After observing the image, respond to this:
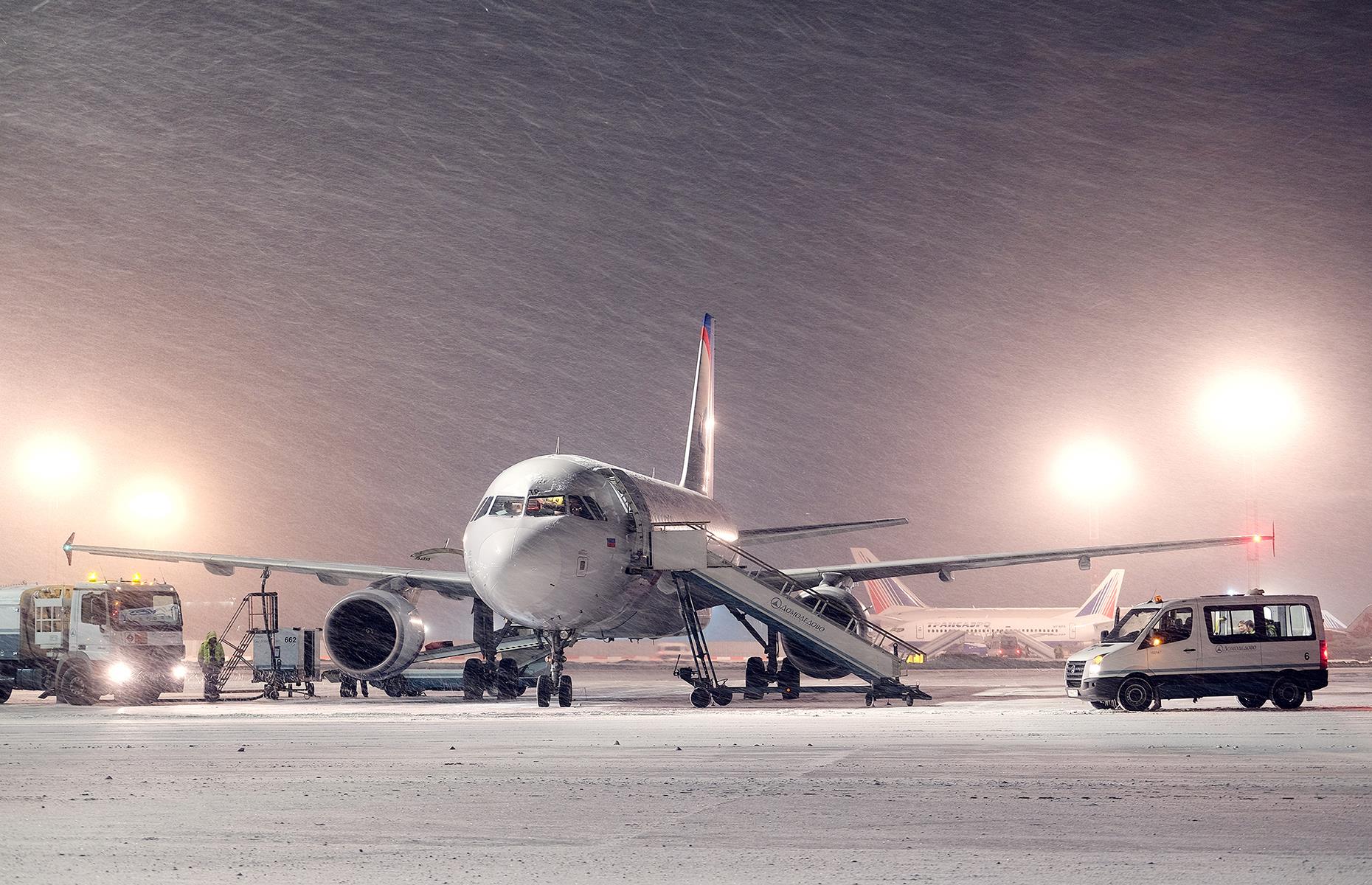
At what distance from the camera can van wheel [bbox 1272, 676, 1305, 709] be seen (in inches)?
1099

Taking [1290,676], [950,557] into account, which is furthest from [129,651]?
[1290,676]

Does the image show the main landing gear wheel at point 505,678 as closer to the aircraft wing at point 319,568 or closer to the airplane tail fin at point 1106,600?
the aircraft wing at point 319,568

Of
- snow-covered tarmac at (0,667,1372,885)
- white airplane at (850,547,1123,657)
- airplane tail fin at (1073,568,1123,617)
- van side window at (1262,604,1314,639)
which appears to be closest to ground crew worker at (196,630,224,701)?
snow-covered tarmac at (0,667,1372,885)

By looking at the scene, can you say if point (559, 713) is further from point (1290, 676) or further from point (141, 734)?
point (1290, 676)

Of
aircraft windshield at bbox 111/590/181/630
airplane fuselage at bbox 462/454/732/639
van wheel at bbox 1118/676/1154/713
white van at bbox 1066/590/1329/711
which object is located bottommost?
van wheel at bbox 1118/676/1154/713

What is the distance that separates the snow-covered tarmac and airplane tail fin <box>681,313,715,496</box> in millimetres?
22558

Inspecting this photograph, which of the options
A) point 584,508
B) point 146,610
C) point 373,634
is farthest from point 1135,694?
point 146,610

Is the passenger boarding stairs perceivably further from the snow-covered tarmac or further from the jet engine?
the snow-covered tarmac

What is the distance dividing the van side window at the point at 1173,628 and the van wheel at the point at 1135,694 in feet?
2.90

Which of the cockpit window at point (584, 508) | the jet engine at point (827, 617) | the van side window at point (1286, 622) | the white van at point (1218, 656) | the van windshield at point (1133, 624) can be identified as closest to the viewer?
the white van at point (1218, 656)

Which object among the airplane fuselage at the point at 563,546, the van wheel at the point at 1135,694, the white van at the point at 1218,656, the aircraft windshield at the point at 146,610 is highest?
the airplane fuselage at the point at 563,546

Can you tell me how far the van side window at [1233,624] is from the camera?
92.3ft

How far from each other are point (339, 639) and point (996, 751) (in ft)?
69.2

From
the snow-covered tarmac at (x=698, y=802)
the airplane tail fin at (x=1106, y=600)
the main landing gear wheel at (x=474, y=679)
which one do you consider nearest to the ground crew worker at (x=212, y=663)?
the main landing gear wheel at (x=474, y=679)
